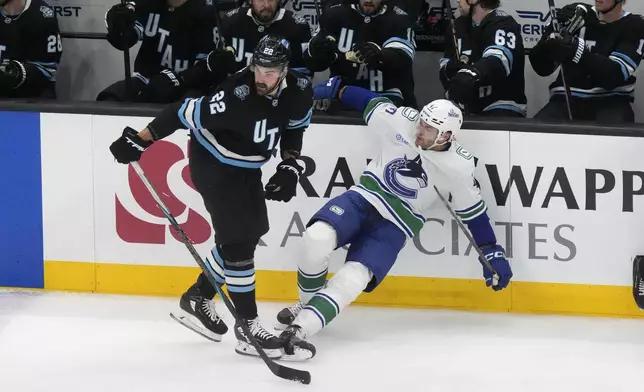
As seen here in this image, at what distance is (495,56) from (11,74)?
2.20m

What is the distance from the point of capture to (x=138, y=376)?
13.7 ft

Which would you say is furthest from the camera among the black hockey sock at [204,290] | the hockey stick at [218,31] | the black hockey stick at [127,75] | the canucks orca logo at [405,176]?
the black hockey stick at [127,75]

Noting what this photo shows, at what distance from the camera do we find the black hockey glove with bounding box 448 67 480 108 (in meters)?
4.91

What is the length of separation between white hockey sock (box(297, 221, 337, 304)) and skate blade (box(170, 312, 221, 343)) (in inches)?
16.6

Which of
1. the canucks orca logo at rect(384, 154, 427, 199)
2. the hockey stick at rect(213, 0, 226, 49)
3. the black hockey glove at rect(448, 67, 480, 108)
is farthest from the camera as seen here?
the hockey stick at rect(213, 0, 226, 49)

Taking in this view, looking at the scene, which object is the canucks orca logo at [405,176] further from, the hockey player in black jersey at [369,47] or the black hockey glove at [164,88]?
the black hockey glove at [164,88]

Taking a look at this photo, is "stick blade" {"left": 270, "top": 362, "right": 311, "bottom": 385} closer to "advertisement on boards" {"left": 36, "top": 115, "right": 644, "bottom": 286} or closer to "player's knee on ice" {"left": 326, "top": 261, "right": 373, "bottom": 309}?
"player's knee on ice" {"left": 326, "top": 261, "right": 373, "bottom": 309}

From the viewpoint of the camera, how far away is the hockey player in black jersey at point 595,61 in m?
5.09

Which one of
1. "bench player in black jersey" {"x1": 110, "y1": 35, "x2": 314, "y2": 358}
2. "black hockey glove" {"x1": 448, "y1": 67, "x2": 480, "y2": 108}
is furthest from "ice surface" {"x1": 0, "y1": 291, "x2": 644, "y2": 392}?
"black hockey glove" {"x1": 448, "y1": 67, "x2": 480, "y2": 108}

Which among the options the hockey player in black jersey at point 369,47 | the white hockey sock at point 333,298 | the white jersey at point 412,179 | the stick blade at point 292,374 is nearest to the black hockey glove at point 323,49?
the hockey player in black jersey at point 369,47

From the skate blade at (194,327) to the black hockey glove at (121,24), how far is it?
1.54 m

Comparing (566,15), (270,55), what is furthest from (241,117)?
(566,15)

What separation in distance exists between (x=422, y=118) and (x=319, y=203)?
65 centimetres

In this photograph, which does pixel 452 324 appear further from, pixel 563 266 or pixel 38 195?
pixel 38 195
